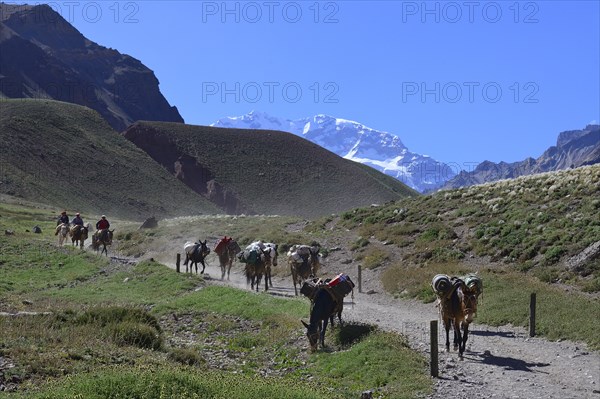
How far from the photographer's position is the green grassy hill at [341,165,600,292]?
2791cm

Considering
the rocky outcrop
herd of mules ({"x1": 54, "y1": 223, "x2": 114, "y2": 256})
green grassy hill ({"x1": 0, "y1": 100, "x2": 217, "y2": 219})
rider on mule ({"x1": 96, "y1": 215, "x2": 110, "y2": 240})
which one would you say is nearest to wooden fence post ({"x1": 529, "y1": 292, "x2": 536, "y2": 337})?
herd of mules ({"x1": 54, "y1": 223, "x2": 114, "y2": 256})

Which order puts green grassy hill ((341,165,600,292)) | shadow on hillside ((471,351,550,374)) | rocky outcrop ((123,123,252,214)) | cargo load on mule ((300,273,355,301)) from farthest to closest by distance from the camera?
rocky outcrop ((123,123,252,214)) → green grassy hill ((341,165,600,292)) → cargo load on mule ((300,273,355,301)) → shadow on hillside ((471,351,550,374))

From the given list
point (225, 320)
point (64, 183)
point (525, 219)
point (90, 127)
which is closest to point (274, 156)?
point (90, 127)

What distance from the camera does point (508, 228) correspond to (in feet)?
110

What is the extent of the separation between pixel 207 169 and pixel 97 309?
13772 centimetres

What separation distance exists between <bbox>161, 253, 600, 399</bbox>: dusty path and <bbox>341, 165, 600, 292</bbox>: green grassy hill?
6229mm

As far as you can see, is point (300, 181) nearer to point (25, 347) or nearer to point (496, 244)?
point (496, 244)

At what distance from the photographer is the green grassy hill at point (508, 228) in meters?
27.9

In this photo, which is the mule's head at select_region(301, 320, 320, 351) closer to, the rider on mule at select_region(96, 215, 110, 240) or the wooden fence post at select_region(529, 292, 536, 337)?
the wooden fence post at select_region(529, 292, 536, 337)

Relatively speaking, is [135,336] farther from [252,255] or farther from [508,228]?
[508,228]

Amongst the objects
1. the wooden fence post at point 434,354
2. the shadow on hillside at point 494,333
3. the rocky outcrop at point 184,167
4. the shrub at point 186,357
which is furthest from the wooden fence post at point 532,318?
the rocky outcrop at point 184,167

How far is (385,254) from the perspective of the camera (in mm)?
35938

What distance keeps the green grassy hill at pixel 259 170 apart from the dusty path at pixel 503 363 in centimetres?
11231

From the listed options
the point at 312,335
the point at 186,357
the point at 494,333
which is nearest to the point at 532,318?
the point at 494,333
